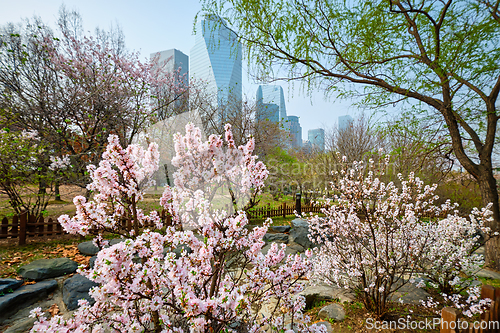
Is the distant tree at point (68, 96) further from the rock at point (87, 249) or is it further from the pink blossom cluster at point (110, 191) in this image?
the pink blossom cluster at point (110, 191)

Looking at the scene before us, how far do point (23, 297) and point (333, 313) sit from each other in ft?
17.8

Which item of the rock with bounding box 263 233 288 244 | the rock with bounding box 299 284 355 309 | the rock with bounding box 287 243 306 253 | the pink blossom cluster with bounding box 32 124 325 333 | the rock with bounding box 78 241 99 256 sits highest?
the pink blossom cluster with bounding box 32 124 325 333

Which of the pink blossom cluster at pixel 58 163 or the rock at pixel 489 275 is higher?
the pink blossom cluster at pixel 58 163

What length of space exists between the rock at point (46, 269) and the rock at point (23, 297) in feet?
0.66

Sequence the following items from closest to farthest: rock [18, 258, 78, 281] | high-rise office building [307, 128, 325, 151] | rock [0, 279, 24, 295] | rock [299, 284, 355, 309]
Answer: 1. rock [0, 279, 24, 295]
2. rock [299, 284, 355, 309]
3. rock [18, 258, 78, 281]
4. high-rise office building [307, 128, 325, 151]

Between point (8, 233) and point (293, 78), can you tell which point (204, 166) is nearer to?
point (293, 78)

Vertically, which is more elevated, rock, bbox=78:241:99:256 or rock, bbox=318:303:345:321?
rock, bbox=78:241:99:256

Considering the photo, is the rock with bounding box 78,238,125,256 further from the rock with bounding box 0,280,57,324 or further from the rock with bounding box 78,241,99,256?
the rock with bounding box 0,280,57,324

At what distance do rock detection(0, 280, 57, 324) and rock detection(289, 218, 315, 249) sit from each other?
6563 mm

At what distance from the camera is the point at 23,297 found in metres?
3.63

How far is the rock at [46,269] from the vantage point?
13.6 ft

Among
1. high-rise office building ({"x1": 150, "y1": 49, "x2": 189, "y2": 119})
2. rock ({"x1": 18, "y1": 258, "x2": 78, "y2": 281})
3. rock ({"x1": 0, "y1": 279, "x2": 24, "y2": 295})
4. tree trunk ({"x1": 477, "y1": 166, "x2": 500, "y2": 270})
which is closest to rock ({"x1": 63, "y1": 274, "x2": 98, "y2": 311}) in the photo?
rock ({"x1": 18, "y1": 258, "x2": 78, "y2": 281})

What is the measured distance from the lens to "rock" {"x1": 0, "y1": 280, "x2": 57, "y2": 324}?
3.39 meters

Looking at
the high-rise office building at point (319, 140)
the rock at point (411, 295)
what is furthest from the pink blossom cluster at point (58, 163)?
the high-rise office building at point (319, 140)
